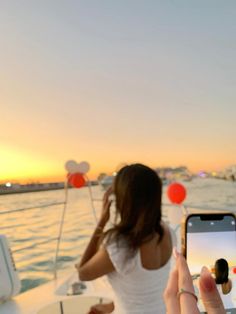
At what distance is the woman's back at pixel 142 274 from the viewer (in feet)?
3.77

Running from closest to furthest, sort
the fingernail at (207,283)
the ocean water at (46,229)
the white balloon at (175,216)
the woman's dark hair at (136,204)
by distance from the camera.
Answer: the fingernail at (207,283) → the woman's dark hair at (136,204) → the ocean water at (46,229) → the white balloon at (175,216)

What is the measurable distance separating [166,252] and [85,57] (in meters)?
3.69

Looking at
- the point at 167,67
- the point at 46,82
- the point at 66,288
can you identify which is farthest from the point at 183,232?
the point at 46,82

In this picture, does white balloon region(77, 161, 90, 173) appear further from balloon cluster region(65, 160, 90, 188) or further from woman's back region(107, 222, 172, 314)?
woman's back region(107, 222, 172, 314)

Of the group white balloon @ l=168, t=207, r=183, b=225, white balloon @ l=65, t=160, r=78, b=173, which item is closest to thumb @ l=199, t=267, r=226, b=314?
white balloon @ l=65, t=160, r=78, b=173

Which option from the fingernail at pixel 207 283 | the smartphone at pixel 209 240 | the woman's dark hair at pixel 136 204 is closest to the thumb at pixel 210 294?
the fingernail at pixel 207 283

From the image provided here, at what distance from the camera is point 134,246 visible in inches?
44.7

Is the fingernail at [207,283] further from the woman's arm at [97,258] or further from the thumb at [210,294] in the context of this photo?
the woman's arm at [97,258]

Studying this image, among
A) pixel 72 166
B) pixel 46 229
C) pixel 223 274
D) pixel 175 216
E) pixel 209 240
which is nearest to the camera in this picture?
pixel 223 274

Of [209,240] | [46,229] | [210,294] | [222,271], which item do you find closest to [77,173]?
[209,240]

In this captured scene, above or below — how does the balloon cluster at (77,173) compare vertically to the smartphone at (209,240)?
above

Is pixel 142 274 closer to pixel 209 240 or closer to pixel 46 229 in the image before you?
pixel 209 240

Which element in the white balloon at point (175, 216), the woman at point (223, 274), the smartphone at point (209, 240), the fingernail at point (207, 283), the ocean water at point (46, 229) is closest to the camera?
the fingernail at point (207, 283)

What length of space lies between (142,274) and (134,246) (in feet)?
0.30
